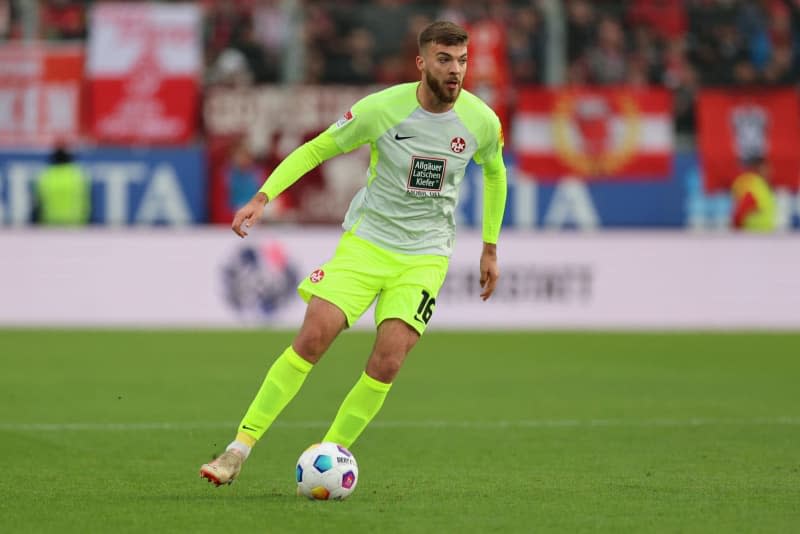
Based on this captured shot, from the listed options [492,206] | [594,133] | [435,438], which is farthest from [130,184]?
[492,206]

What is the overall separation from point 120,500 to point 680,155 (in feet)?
52.0

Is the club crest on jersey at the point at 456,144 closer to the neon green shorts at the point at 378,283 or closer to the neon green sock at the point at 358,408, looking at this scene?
the neon green shorts at the point at 378,283

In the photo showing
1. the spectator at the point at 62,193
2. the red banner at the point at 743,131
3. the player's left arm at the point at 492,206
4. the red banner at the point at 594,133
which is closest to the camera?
the player's left arm at the point at 492,206

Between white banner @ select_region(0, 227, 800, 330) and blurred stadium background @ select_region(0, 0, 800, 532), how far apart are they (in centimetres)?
3

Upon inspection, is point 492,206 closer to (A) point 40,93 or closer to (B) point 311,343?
(B) point 311,343

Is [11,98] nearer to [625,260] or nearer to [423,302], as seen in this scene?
[625,260]

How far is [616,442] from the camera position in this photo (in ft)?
30.1

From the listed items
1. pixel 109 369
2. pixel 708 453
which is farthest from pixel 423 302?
pixel 109 369

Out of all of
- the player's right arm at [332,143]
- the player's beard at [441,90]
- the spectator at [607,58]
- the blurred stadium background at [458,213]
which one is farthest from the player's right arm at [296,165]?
the spectator at [607,58]

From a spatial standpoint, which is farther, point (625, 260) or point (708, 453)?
point (625, 260)

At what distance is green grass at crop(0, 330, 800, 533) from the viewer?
6.43 meters

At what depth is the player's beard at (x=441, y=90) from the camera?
277 inches

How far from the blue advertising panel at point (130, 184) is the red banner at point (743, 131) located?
23.7 feet

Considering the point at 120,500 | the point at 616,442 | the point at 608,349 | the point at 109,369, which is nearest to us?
the point at 120,500
